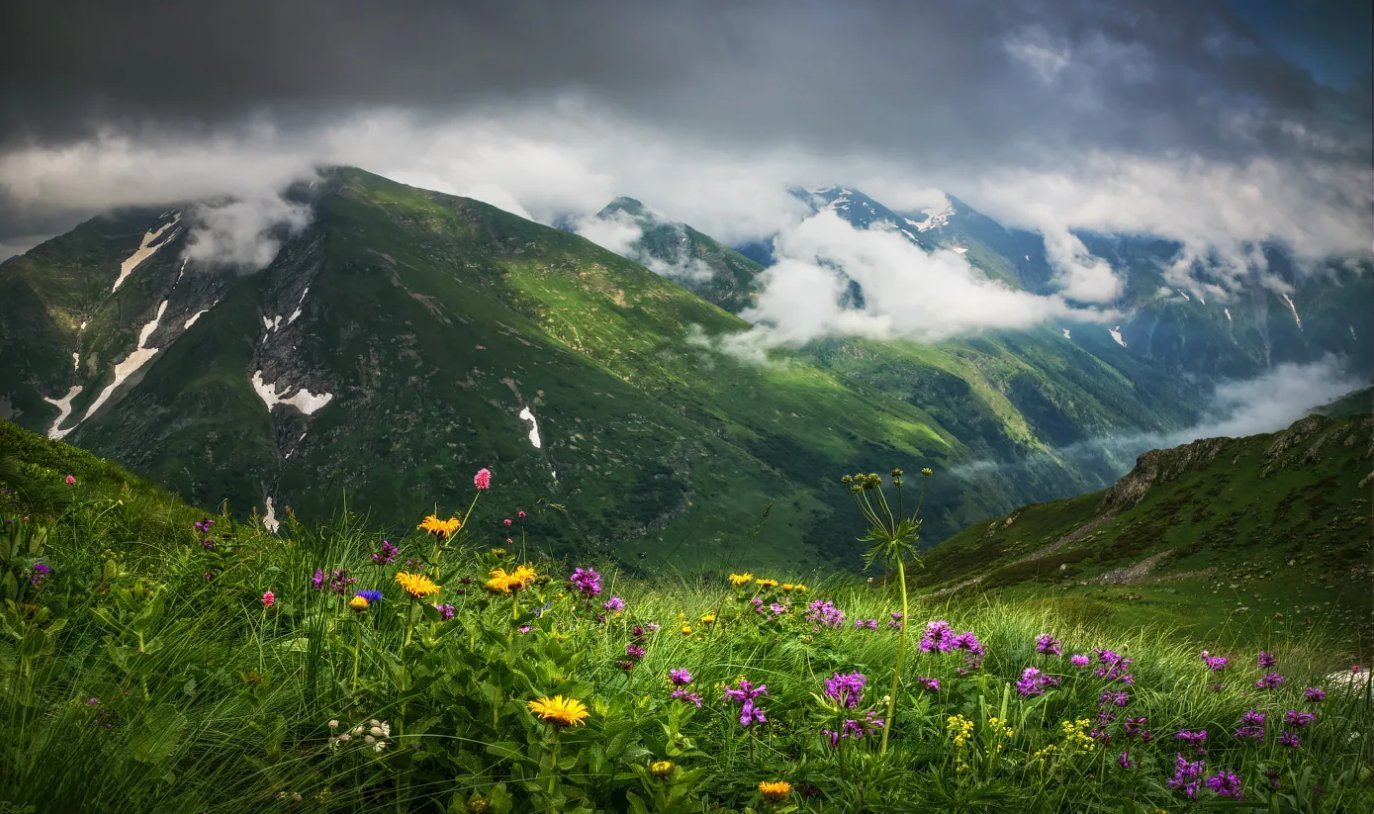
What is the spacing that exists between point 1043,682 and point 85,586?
7.47 m

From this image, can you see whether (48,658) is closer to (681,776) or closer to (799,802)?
(681,776)

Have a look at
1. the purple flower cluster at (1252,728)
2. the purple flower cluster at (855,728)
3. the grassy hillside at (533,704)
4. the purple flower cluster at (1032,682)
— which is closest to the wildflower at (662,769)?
the grassy hillside at (533,704)

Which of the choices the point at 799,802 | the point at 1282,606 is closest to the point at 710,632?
the point at 799,802

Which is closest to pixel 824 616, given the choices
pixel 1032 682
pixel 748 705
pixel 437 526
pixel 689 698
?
pixel 1032 682

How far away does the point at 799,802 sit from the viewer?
177 inches

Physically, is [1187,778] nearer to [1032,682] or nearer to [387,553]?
[1032,682]

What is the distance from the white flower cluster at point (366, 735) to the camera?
379 cm

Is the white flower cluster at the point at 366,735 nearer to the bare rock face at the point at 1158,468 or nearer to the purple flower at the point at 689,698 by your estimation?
the purple flower at the point at 689,698

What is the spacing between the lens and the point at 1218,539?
86.4 m

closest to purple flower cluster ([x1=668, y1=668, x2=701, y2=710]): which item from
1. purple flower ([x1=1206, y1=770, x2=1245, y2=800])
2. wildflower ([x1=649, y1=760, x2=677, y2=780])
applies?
wildflower ([x1=649, y1=760, x2=677, y2=780])

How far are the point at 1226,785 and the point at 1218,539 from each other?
100911 millimetres

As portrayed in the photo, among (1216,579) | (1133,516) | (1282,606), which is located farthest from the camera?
(1133,516)

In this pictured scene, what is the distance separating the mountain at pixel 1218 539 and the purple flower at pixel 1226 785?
42.8 metres

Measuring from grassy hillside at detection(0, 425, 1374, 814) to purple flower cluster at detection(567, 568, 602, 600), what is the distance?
0.22 metres
